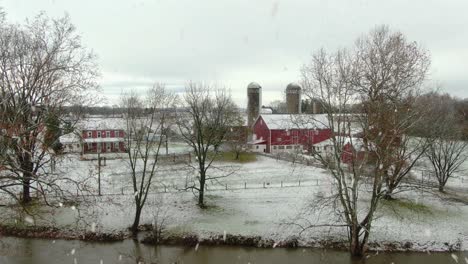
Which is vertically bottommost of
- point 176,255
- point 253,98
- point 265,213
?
point 176,255

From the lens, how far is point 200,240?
1972 centimetres

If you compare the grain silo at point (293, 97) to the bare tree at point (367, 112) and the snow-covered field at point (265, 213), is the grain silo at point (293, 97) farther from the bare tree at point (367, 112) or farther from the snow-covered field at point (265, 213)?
the bare tree at point (367, 112)

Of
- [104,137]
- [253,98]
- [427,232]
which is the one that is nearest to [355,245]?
[427,232]

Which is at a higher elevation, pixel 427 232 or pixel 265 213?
pixel 265 213

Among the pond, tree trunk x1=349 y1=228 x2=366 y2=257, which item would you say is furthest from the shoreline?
tree trunk x1=349 y1=228 x2=366 y2=257

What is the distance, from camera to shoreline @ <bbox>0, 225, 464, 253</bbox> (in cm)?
1870

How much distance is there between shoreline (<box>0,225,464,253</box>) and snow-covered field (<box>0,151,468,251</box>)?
0.84ft

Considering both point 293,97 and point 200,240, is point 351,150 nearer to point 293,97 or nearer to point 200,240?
point 200,240

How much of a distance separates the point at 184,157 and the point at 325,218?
85.5ft

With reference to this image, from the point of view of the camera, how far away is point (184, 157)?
148ft

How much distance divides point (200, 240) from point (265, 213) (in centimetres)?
512

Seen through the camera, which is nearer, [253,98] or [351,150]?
[351,150]

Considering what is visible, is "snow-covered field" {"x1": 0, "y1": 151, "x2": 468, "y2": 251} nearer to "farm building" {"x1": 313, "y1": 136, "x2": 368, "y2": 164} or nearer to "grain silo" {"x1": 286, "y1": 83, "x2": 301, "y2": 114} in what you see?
Result: "farm building" {"x1": 313, "y1": 136, "x2": 368, "y2": 164}

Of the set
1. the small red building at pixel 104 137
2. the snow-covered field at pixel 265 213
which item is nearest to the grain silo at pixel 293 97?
the small red building at pixel 104 137
